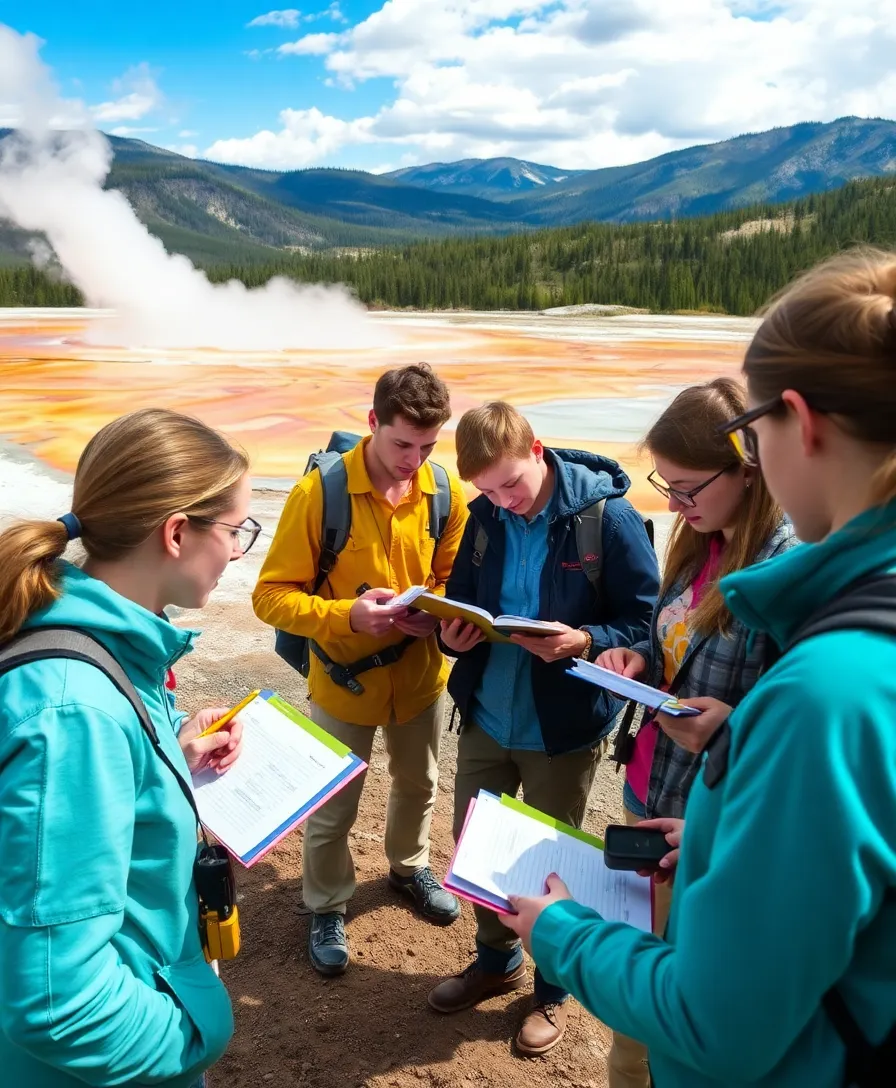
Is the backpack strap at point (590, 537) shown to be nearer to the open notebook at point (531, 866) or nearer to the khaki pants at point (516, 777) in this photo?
the khaki pants at point (516, 777)

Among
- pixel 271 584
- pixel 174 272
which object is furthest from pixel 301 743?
pixel 174 272

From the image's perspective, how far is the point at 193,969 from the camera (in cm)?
178

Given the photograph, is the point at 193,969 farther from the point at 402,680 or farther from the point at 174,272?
the point at 174,272

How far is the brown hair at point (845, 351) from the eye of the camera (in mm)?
1129

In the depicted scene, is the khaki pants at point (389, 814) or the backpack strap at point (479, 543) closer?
the backpack strap at point (479, 543)

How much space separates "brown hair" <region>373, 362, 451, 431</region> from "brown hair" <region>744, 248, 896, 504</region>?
198 centimetres

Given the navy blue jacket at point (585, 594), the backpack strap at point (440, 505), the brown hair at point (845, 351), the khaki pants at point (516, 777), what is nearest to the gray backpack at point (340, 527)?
the backpack strap at point (440, 505)

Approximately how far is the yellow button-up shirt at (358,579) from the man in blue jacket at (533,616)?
11.5 inches

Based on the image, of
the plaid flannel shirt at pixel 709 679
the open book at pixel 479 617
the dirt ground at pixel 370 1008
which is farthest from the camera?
the dirt ground at pixel 370 1008

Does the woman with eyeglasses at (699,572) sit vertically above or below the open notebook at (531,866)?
above

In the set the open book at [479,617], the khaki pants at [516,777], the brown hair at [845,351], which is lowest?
the khaki pants at [516,777]

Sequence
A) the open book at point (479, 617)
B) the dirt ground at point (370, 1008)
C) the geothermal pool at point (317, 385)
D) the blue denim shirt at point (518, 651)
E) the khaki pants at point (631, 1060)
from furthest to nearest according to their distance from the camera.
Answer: the geothermal pool at point (317, 385) < the blue denim shirt at point (518, 651) < the dirt ground at point (370, 1008) < the open book at point (479, 617) < the khaki pants at point (631, 1060)

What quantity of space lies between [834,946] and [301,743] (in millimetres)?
1747

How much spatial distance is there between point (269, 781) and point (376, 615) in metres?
0.83
